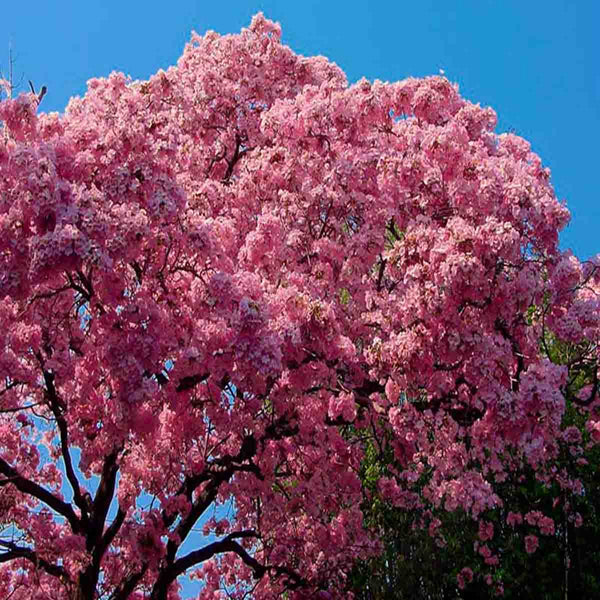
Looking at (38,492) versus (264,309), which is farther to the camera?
(38,492)

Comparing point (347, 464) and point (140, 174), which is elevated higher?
point (140, 174)

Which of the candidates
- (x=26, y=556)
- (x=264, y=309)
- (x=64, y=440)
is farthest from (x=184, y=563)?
(x=264, y=309)

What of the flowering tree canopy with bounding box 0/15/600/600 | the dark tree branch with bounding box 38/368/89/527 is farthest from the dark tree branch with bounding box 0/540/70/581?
the dark tree branch with bounding box 38/368/89/527

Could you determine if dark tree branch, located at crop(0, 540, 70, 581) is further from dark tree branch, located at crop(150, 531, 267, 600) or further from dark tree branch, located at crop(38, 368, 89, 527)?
dark tree branch, located at crop(150, 531, 267, 600)

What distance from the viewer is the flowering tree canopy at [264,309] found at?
29.3 ft

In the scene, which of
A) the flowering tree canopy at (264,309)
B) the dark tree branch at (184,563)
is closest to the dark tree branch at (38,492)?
the flowering tree canopy at (264,309)

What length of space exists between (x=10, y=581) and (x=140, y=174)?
1087 cm

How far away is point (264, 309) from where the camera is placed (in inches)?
341

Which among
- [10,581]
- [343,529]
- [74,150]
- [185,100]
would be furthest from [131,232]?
[10,581]

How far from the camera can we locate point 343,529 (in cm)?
1502

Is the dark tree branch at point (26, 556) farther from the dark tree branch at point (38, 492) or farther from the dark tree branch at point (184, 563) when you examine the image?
the dark tree branch at point (184, 563)

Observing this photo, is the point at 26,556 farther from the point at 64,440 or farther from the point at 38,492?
the point at 64,440

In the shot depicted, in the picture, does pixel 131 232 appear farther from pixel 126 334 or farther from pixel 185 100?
pixel 185 100

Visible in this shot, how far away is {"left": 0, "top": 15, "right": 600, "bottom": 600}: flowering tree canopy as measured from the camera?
29.3 ft
